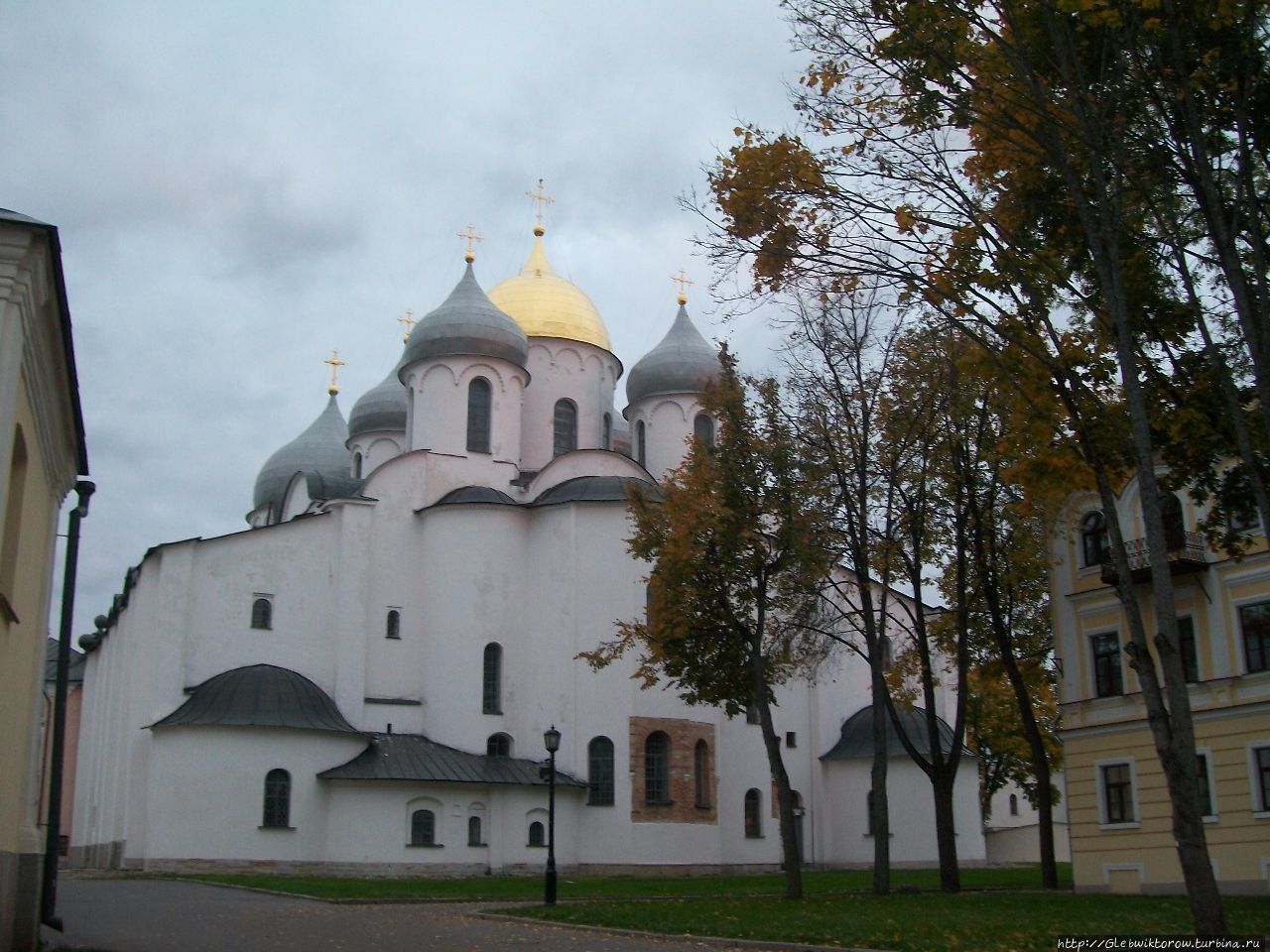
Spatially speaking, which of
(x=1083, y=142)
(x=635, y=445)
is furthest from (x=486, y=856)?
(x=1083, y=142)

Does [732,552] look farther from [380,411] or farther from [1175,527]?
[380,411]

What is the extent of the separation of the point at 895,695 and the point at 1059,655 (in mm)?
5574

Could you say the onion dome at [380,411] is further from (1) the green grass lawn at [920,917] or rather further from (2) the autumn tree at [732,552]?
(1) the green grass lawn at [920,917]

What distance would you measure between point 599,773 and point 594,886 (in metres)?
7.19

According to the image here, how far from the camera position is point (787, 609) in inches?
981

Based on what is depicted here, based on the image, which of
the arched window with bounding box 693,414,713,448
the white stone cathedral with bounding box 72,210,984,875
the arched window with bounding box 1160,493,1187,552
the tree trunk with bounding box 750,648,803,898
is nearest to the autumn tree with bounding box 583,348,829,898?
the tree trunk with bounding box 750,648,803,898

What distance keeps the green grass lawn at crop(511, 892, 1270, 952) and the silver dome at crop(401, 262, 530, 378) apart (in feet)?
73.9

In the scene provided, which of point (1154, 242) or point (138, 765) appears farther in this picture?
point (138, 765)

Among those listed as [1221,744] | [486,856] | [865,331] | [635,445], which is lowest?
[486,856]

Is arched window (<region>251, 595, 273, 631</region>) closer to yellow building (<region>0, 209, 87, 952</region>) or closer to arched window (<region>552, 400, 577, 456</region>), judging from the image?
Result: arched window (<region>552, 400, 577, 456</region>)

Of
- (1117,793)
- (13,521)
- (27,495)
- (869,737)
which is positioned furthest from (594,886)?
(13,521)

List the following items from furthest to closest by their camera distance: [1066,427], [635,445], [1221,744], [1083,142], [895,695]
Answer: [635,445] → [895,695] → [1221,744] → [1066,427] → [1083,142]

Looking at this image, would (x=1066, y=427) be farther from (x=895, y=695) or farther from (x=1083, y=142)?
(x=895, y=695)

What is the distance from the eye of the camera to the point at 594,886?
29375mm
